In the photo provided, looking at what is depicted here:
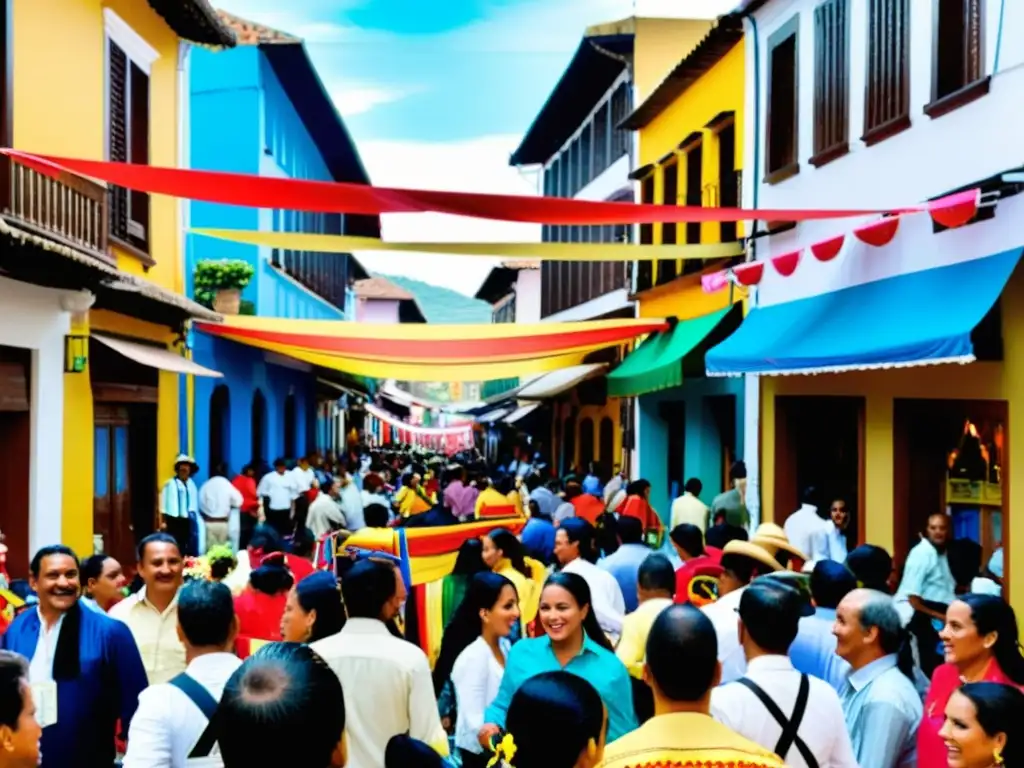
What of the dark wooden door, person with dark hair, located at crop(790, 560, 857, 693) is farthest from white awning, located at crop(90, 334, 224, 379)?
person with dark hair, located at crop(790, 560, 857, 693)

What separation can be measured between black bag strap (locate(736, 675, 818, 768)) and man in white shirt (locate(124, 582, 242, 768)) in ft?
5.45

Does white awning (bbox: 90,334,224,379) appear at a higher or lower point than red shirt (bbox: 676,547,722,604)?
higher

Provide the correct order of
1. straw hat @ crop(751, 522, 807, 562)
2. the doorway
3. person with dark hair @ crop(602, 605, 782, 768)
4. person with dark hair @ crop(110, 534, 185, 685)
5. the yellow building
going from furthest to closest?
the doorway, the yellow building, straw hat @ crop(751, 522, 807, 562), person with dark hair @ crop(110, 534, 185, 685), person with dark hair @ crop(602, 605, 782, 768)

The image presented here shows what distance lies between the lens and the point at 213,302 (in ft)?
57.7

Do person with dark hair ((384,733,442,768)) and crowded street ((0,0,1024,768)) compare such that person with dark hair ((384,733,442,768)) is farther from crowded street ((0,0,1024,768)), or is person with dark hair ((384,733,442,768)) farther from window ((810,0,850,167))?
window ((810,0,850,167))

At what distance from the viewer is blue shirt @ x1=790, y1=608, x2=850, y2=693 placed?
17.6 feet

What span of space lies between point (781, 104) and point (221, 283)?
7.87 metres

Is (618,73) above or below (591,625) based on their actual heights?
above

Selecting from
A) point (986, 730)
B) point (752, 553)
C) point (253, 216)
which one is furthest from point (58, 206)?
point (253, 216)

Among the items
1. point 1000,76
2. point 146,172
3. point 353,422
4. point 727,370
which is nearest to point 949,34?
point 1000,76

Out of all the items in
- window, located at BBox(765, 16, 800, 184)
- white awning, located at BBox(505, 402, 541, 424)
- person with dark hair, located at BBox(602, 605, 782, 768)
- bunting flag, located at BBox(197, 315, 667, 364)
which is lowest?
person with dark hair, located at BBox(602, 605, 782, 768)

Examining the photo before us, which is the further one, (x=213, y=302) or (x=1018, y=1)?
(x=213, y=302)

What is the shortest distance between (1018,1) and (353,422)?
1783 inches

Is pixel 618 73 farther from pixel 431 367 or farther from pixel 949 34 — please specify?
pixel 949 34
